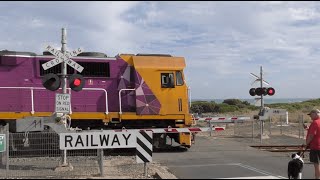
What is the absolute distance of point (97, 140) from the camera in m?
12.4

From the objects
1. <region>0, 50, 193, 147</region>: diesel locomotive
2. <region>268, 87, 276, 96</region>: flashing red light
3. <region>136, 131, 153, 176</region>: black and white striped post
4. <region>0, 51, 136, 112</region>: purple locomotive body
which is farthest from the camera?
<region>268, 87, 276, 96</region>: flashing red light

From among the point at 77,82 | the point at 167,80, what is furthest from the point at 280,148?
the point at 77,82

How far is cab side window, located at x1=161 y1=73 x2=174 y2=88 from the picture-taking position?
18922 millimetres

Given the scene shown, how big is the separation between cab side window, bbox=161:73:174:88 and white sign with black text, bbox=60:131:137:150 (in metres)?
6.65

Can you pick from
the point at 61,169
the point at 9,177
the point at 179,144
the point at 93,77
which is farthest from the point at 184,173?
the point at 93,77

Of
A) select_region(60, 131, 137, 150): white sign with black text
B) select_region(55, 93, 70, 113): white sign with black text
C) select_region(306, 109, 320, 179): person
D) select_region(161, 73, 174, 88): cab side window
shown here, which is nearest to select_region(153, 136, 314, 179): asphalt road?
select_region(306, 109, 320, 179): person

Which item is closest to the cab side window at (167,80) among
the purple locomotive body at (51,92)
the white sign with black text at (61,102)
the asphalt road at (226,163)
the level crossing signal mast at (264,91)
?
the purple locomotive body at (51,92)

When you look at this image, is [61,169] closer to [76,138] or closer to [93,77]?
[76,138]

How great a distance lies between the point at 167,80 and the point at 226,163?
5374 mm

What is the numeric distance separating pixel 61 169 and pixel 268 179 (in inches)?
226

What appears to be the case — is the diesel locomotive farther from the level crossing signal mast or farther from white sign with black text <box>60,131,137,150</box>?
the level crossing signal mast

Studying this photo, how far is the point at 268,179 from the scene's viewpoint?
37.5ft

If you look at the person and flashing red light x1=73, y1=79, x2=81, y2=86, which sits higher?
flashing red light x1=73, y1=79, x2=81, y2=86

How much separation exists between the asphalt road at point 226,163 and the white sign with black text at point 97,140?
1.62m
